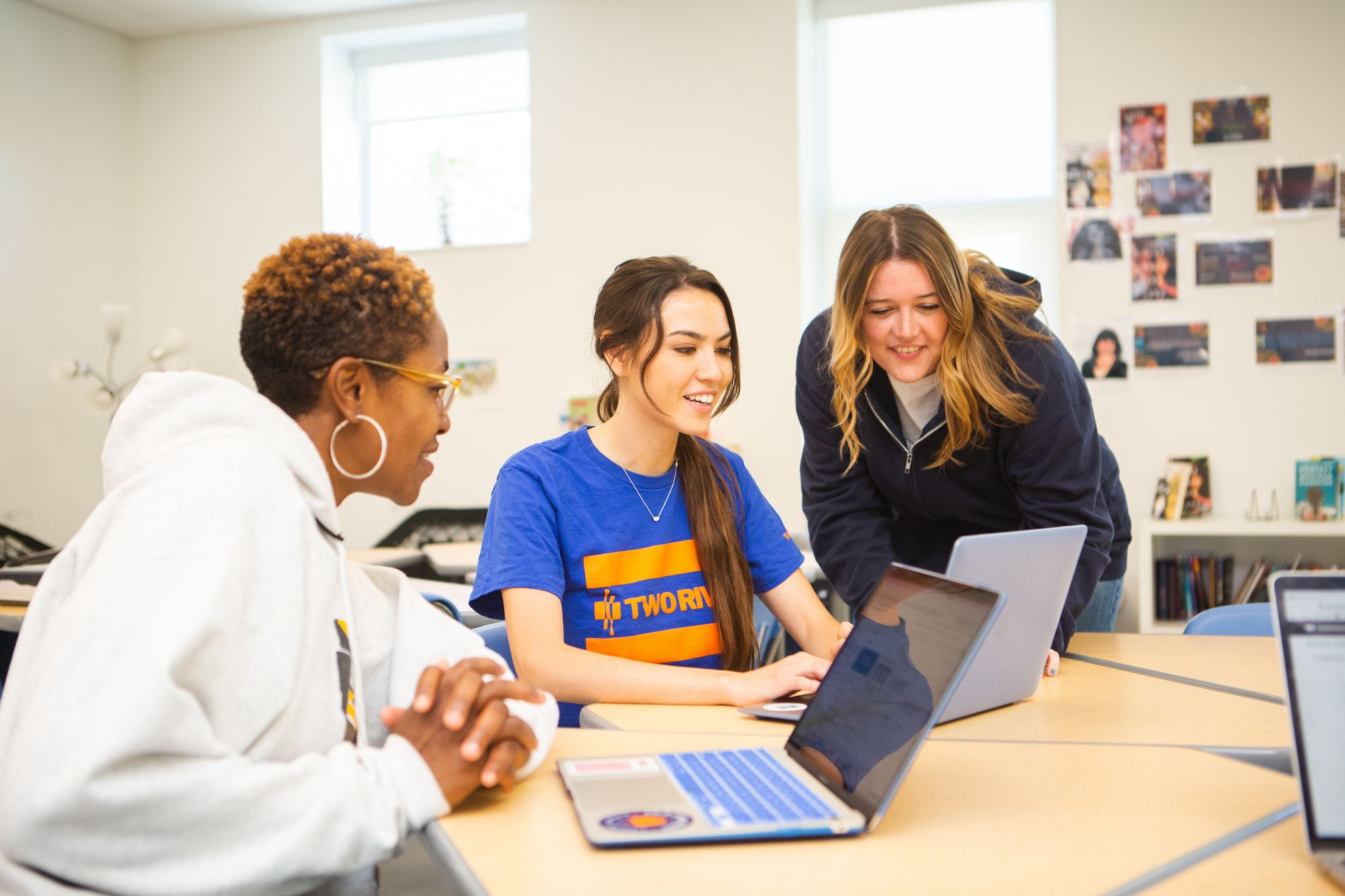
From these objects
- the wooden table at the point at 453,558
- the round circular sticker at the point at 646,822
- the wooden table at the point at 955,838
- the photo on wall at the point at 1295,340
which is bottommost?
the wooden table at the point at 453,558

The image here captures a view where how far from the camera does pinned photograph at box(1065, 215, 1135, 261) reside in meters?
4.38

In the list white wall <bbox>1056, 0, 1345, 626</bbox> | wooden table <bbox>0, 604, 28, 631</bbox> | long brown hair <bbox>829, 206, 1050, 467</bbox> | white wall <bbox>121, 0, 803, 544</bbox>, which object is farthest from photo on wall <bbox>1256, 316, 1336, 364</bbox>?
wooden table <bbox>0, 604, 28, 631</bbox>

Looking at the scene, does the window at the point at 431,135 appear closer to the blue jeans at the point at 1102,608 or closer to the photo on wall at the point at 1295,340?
the photo on wall at the point at 1295,340

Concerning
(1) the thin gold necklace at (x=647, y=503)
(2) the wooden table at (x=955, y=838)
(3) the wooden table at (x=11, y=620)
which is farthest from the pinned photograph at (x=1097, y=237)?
(3) the wooden table at (x=11, y=620)

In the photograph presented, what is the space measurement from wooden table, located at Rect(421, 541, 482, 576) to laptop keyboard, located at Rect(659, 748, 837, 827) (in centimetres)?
257

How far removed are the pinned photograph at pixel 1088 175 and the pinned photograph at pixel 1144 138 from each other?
76mm

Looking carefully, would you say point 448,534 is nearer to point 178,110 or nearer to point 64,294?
point 64,294

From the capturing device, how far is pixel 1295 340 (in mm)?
4195

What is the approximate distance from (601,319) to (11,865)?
1278 millimetres

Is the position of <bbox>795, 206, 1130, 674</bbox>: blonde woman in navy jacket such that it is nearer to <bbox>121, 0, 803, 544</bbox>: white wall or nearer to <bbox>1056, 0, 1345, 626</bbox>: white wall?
<bbox>1056, 0, 1345, 626</bbox>: white wall

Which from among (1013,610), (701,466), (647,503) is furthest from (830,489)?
(1013,610)

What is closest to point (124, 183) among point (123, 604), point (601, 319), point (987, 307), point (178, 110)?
point (178, 110)

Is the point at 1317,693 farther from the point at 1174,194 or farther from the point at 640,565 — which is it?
the point at 1174,194

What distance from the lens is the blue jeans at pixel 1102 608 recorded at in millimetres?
2266
